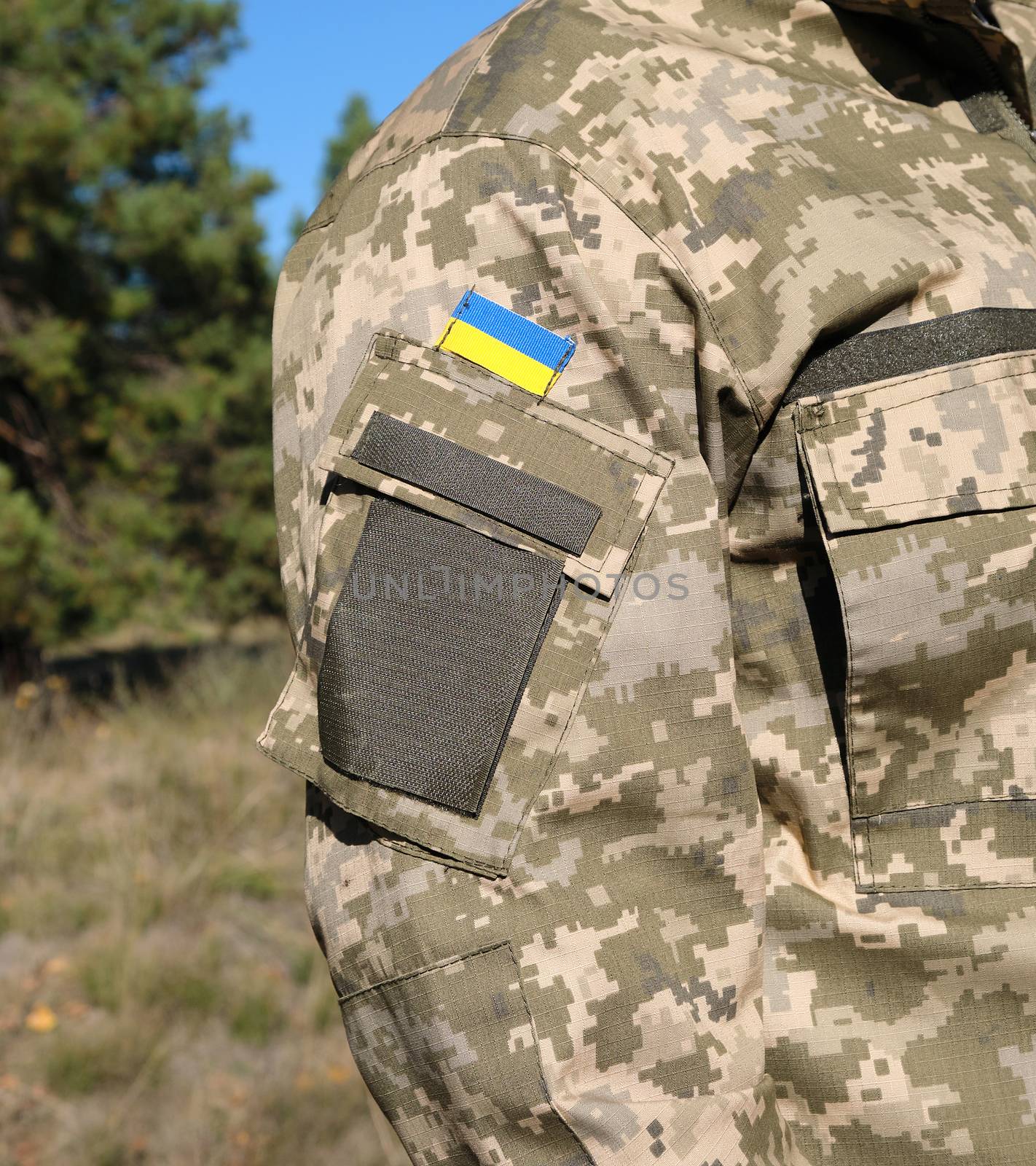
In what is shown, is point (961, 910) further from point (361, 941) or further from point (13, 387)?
point (13, 387)

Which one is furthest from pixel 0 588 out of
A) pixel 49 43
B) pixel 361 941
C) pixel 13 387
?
pixel 361 941

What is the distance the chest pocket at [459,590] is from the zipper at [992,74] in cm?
79

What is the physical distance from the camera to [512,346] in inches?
43.9

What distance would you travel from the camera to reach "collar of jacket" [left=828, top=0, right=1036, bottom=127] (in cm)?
131

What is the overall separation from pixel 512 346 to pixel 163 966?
3.45 meters

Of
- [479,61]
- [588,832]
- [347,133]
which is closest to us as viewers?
[588,832]

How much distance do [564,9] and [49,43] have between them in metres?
7.75

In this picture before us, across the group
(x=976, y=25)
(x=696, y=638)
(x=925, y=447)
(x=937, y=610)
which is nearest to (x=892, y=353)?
(x=925, y=447)

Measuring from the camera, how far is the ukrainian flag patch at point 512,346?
1.11 metres

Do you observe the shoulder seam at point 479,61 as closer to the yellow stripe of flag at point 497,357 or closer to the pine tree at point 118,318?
the yellow stripe of flag at point 497,357

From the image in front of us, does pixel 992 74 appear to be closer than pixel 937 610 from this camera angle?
No

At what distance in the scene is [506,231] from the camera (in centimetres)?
113

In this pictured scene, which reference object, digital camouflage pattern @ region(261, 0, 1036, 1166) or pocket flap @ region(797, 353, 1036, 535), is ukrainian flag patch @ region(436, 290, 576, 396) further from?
pocket flap @ region(797, 353, 1036, 535)

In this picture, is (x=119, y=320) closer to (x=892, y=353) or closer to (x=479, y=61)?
(x=479, y=61)
